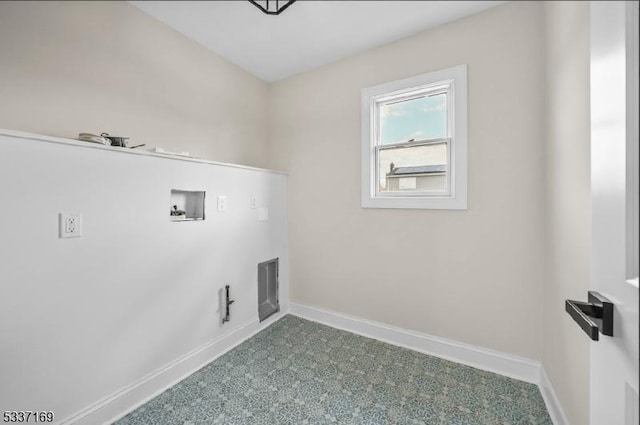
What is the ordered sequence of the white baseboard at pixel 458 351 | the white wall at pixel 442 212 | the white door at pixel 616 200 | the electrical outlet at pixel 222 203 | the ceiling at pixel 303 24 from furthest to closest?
the electrical outlet at pixel 222 203, the ceiling at pixel 303 24, the white wall at pixel 442 212, the white baseboard at pixel 458 351, the white door at pixel 616 200

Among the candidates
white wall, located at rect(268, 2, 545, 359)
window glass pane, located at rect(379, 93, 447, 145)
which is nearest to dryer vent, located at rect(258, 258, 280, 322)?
white wall, located at rect(268, 2, 545, 359)

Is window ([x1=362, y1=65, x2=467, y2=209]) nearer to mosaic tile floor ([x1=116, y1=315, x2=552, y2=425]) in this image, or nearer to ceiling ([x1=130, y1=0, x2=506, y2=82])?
ceiling ([x1=130, y1=0, x2=506, y2=82])

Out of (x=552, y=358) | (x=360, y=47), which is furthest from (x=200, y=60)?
(x=552, y=358)

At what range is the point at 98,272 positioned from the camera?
1.44 m

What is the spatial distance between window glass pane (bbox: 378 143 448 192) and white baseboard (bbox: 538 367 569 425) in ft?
4.50

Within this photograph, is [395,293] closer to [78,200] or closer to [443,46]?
[443,46]

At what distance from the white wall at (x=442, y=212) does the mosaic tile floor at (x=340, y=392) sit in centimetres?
34

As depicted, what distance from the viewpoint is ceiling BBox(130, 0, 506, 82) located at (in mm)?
1893

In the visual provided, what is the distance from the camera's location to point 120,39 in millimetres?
1836

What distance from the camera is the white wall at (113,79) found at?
4.76 ft

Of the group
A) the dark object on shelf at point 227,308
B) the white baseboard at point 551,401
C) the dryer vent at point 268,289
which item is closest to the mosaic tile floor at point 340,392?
the white baseboard at point 551,401

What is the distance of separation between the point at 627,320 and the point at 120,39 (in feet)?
9.02

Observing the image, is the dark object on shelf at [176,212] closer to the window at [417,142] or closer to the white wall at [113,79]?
the white wall at [113,79]

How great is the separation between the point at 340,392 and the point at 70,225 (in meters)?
1.80
